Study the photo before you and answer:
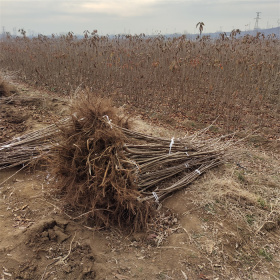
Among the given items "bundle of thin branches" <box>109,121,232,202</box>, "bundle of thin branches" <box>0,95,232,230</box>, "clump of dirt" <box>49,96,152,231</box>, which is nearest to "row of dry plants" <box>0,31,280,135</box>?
"bundle of thin branches" <box>109,121,232,202</box>

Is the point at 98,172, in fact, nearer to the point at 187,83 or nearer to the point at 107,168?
the point at 107,168

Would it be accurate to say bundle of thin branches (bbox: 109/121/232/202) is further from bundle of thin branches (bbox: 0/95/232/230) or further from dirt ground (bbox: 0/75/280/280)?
dirt ground (bbox: 0/75/280/280)

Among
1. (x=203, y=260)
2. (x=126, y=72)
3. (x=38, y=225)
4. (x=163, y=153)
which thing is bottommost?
(x=203, y=260)

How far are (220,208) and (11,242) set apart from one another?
2052 millimetres

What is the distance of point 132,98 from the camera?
6430mm

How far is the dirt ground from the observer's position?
1900 mm

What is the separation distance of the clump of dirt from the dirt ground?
163mm

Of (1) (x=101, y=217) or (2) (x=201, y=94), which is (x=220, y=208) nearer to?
(1) (x=101, y=217)

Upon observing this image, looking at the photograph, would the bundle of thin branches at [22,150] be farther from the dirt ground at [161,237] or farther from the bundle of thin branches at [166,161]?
the bundle of thin branches at [166,161]

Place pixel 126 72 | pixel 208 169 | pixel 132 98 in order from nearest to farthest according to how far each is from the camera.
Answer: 1. pixel 208 169
2. pixel 132 98
3. pixel 126 72

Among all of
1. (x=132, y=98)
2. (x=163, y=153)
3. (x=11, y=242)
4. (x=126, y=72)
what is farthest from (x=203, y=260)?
(x=126, y=72)

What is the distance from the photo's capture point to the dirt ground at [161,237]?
1.90 m

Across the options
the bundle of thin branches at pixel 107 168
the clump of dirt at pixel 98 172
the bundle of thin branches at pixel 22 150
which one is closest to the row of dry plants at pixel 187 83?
the bundle of thin branches at pixel 22 150

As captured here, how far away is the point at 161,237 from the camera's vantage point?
2.23 m
